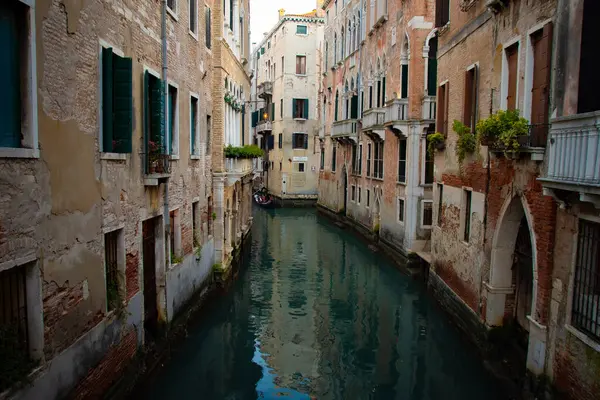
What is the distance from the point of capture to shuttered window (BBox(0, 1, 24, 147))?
467 cm

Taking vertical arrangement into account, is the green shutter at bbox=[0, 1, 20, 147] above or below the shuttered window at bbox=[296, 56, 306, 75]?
below

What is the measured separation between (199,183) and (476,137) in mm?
6173

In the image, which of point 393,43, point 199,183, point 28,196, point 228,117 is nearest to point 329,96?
point 393,43

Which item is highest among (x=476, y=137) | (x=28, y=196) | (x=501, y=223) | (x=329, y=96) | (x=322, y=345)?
(x=329, y=96)

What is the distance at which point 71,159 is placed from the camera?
5.79 meters

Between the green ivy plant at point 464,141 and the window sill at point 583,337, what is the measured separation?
4564 mm

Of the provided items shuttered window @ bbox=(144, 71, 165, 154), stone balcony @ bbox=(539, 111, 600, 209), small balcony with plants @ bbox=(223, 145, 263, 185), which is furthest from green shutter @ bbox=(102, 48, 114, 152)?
small balcony with plants @ bbox=(223, 145, 263, 185)

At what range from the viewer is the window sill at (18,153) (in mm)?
4535

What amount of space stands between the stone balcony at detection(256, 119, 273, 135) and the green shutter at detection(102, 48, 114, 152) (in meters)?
34.3

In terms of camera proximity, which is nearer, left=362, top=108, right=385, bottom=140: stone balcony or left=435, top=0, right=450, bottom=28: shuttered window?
left=435, top=0, right=450, bottom=28: shuttered window

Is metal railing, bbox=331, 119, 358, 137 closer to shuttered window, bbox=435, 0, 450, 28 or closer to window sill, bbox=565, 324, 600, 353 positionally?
shuttered window, bbox=435, 0, 450, 28

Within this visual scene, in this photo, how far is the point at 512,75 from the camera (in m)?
8.80

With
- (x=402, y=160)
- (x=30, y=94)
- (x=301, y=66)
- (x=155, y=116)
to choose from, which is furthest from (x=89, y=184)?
(x=301, y=66)

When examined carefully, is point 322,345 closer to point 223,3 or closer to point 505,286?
point 505,286
